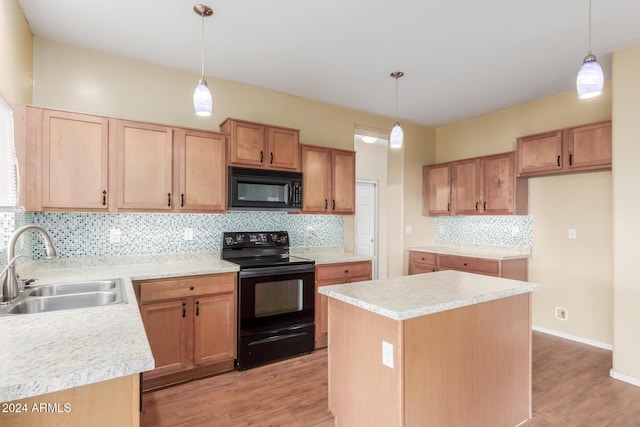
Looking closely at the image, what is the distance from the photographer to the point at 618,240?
2781mm

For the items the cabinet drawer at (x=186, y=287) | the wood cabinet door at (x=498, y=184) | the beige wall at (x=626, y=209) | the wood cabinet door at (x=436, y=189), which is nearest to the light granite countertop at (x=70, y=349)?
the cabinet drawer at (x=186, y=287)

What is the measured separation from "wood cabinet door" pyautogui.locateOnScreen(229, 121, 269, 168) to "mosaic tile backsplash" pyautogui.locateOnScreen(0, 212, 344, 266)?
0.61 m

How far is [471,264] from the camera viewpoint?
4086 mm

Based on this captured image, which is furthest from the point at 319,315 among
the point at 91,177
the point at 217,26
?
the point at 217,26

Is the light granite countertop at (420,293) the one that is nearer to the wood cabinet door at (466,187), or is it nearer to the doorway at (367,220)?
the wood cabinet door at (466,187)

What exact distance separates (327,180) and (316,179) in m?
0.15

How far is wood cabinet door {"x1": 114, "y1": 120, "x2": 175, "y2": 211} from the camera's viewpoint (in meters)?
2.66

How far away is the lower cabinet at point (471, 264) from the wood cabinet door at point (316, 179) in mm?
1761

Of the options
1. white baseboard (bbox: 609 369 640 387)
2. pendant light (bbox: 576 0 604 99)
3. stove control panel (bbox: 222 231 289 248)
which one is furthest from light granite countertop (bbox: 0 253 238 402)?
white baseboard (bbox: 609 369 640 387)

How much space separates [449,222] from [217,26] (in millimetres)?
4091

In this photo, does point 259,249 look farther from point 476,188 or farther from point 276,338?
point 476,188

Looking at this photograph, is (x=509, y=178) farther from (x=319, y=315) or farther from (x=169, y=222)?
(x=169, y=222)

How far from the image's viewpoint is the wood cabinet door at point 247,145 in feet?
10.2

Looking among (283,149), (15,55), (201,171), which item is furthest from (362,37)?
(15,55)
